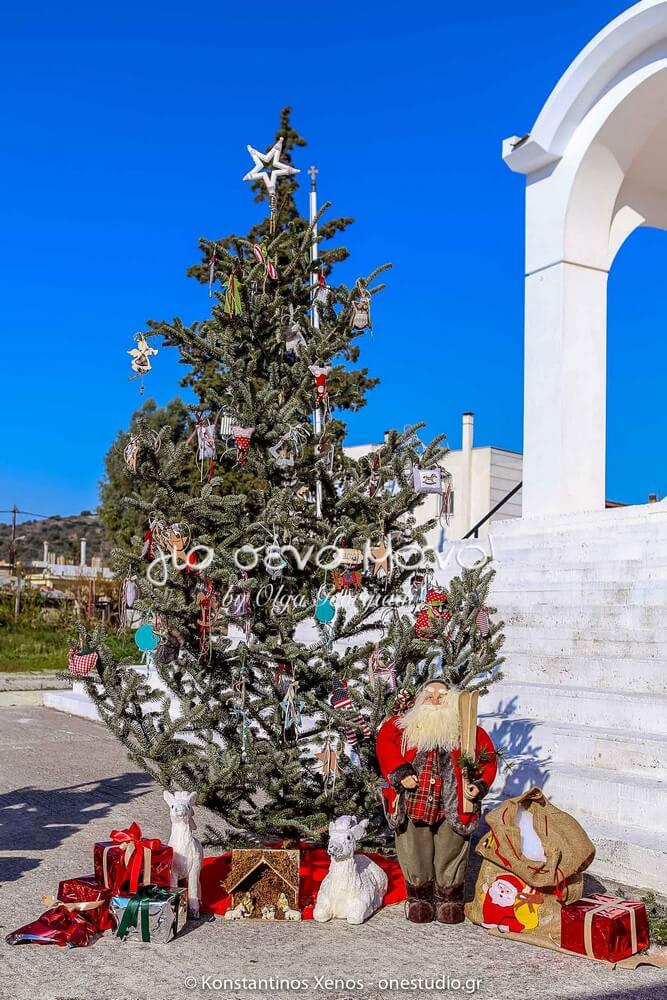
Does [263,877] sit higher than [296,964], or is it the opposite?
[263,877]

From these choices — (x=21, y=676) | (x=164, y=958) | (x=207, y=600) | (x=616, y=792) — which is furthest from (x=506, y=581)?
(x=21, y=676)

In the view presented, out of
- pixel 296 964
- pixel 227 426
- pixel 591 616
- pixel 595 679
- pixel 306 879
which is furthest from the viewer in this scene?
pixel 591 616

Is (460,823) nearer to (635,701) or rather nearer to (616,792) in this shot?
(616,792)

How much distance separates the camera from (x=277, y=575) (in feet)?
17.6

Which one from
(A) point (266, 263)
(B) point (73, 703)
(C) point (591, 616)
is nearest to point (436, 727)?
(A) point (266, 263)

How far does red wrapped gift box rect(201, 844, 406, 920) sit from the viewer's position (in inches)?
191

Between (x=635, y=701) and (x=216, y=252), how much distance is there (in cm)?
377

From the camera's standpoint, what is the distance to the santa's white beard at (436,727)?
471 centimetres

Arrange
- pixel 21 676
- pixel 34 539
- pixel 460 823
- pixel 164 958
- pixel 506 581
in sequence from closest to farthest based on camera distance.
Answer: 1. pixel 164 958
2. pixel 460 823
3. pixel 506 581
4. pixel 21 676
5. pixel 34 539

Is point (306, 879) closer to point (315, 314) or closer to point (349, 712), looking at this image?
point (349, 712)

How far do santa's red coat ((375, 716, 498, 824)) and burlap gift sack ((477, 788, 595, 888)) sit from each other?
152 millimetres

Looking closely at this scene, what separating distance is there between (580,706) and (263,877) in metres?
2.73

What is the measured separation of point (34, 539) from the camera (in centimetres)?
7706

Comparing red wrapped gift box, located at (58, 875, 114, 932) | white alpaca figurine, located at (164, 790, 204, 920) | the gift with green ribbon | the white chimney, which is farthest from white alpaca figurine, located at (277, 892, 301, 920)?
the white chimney
